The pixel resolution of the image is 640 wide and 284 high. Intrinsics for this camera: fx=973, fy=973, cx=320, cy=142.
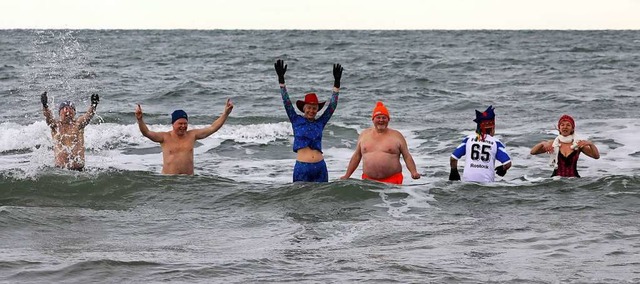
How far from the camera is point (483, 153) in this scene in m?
11.4

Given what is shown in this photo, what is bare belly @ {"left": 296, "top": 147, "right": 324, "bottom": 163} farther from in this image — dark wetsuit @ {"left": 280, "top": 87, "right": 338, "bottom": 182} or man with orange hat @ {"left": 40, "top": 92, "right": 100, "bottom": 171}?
man with orange hat @ {"left": 40, "top": 92, "right": 100, "bottom": 171}

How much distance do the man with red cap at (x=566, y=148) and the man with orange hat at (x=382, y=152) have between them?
159 cm

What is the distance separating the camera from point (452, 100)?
88.3ft

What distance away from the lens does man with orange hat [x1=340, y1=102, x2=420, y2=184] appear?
1164cm

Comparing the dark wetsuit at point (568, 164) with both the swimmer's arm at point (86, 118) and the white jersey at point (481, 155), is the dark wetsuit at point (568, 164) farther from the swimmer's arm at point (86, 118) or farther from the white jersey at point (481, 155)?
the swimmer's arm at point (86, 118)

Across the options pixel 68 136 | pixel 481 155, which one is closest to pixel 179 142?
pixel 68 136

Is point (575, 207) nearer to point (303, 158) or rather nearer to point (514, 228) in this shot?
point (514, 228)

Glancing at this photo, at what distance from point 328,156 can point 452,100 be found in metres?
9.70

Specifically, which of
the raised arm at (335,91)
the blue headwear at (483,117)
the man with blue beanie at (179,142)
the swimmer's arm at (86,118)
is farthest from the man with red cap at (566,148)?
the swimmer's arm at (86,118)

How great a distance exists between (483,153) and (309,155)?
2.07 meters

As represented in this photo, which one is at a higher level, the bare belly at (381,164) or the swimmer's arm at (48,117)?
the swimmer's arm at (48,117)

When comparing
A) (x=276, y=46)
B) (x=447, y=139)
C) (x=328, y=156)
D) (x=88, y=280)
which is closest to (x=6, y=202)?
(x=88, y=280)

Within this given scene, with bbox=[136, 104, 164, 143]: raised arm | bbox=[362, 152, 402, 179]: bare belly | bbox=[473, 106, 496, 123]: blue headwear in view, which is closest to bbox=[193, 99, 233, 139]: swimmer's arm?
bbox=[136, 104, 164, 143]: raised arm

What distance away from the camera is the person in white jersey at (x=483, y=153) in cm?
1125
